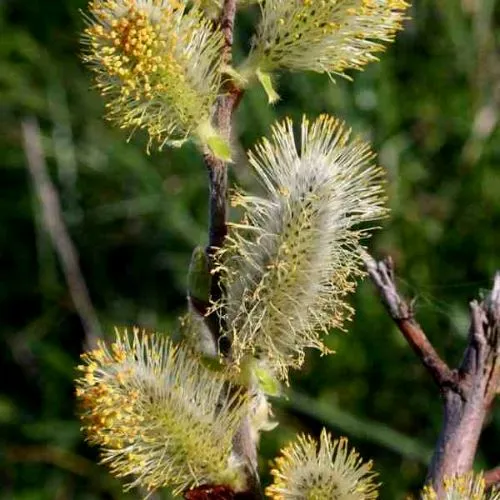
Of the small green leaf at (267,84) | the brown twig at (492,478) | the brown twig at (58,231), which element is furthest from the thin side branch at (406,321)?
the brown twig at (58,231)

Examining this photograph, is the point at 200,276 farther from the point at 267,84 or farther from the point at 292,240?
the point at 267,84

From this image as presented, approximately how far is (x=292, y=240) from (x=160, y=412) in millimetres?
278

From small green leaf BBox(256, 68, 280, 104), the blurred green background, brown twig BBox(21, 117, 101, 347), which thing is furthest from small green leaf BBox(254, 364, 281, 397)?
brown twig BBox(21, 117, 101, 347)

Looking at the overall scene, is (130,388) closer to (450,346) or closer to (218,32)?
(218,32)

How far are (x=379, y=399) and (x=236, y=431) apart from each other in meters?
1.71

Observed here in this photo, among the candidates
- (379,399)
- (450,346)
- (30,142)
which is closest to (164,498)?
(379,399)

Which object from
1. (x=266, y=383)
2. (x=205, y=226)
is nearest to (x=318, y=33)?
(x=266, y=383)

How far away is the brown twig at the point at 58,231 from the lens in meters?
3.31

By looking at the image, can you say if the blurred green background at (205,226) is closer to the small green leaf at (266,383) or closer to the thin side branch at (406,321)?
the thin side branch at (406,321)

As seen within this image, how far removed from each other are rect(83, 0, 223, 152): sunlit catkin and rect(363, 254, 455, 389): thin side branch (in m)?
0.30

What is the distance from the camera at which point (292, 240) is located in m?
1.32

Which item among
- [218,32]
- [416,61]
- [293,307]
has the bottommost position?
[293,307]

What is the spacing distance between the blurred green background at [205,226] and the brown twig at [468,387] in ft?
4.18

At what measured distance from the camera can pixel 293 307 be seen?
1353 millimetres
